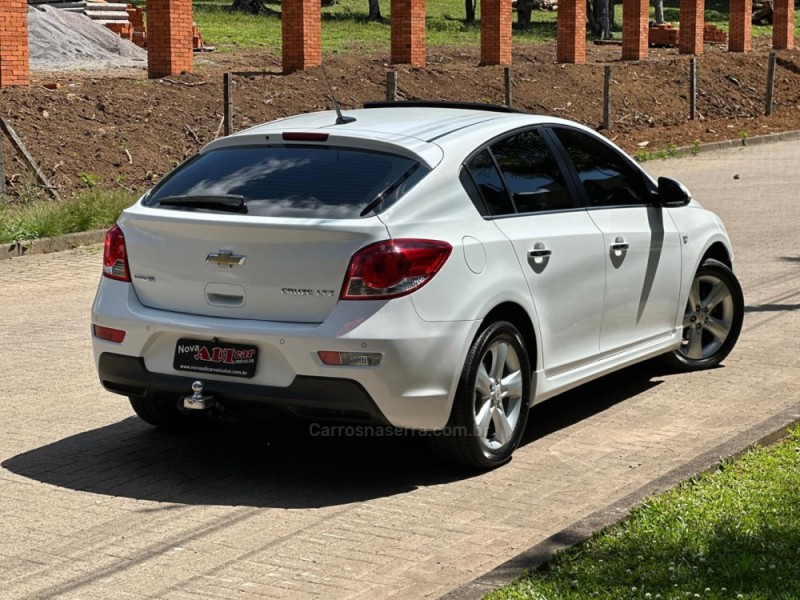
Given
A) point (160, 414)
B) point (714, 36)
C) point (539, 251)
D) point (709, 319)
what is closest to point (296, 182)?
point (539, 251)

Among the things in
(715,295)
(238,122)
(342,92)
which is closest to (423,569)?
(715,295)

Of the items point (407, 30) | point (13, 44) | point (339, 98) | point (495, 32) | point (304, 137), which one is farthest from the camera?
point (495, 32)

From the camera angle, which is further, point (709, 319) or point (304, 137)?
point (709, 319)

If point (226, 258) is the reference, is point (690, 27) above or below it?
above

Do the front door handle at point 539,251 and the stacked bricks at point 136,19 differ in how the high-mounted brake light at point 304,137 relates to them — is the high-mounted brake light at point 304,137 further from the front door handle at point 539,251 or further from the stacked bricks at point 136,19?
the stacked bricks at point 136,19

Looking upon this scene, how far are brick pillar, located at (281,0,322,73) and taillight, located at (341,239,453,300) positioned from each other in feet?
81.5

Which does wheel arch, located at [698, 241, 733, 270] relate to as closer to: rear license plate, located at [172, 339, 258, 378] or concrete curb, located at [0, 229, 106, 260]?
rear license plate, located at [172, 339, 258, 378]

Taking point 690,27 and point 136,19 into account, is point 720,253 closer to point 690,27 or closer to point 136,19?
point 690,27

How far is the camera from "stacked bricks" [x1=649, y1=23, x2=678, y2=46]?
51.7 meters

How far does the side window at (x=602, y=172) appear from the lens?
322 inches

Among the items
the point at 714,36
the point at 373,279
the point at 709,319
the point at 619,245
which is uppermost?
the point at 714,36

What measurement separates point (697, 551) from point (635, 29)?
1493 inches

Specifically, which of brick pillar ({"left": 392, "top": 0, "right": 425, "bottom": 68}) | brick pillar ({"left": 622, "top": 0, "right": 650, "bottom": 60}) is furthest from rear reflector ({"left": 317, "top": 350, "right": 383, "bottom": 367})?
brick pillar ({"left": 622, "top": 0, "right": 650, "bottom": 60})

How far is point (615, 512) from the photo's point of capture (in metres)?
6.12
